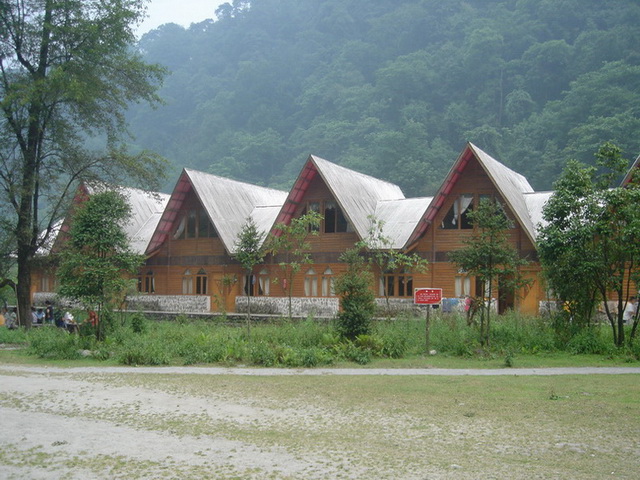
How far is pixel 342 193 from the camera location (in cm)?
3216

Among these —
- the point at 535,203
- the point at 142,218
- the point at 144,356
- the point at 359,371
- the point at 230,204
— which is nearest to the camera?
the point at 359,371

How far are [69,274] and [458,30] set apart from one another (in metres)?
83.1

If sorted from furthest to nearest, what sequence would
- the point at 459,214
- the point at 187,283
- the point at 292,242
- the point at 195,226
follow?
the point at 187,283 → the point at 195,226 → the point at 292,242 → the point at 459,214

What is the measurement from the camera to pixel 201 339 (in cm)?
1947

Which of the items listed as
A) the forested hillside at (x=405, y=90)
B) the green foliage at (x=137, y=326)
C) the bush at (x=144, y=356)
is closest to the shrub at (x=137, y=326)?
the green foliage at (x=137, y=326)

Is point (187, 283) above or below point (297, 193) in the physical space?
below

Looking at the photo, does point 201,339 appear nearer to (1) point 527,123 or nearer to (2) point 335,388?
(2) point 335,388

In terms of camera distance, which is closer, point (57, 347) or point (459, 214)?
point (57, 347)

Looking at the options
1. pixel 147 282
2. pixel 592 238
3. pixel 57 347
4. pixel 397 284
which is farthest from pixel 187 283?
pixel 592 238

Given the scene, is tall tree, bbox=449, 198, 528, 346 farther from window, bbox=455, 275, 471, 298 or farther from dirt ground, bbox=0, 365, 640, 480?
window, bbox=455, 275, 471, 298

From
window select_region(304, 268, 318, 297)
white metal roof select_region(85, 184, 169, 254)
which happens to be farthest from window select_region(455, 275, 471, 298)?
white metal roof select_region(85, 184, 169, 254)

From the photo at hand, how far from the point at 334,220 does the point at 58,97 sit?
14.1 meters

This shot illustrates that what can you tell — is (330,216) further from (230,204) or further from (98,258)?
(98,258)

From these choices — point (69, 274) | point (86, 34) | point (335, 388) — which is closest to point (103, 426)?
point (335, 388)
